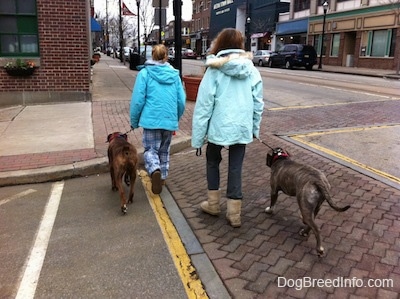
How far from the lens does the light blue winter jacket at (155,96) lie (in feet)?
15.3

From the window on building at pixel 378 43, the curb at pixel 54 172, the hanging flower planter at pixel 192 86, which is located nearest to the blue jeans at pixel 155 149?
the curb at pixel 54 172

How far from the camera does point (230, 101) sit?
3.73 m

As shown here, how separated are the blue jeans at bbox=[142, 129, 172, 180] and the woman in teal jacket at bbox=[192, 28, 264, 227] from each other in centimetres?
98

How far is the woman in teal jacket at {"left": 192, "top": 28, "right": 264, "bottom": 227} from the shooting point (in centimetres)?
369

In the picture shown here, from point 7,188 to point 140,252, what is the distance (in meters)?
2.60

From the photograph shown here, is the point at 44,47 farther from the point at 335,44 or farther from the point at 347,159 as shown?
the point at 335,44

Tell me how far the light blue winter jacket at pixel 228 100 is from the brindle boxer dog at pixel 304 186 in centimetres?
45

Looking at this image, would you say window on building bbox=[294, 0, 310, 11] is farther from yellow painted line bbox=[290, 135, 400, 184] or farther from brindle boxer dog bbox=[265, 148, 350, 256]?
brindle boxer dog bbox=[265, 148, 350, 256]

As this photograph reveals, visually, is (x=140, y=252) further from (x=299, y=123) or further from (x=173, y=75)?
(x=299, y=123)

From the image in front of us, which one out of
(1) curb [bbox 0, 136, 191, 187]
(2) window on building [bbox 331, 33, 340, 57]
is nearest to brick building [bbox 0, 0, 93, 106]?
(1) curb [bbox 0, 136, 191, 187]

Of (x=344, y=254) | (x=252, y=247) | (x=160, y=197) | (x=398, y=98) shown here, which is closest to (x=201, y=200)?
A: (x=160, y=197)

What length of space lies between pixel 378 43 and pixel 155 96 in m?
30.7

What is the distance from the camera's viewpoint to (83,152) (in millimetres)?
6203

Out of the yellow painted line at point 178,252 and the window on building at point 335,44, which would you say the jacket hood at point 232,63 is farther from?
the window on building at point 335,44
